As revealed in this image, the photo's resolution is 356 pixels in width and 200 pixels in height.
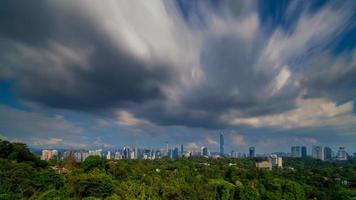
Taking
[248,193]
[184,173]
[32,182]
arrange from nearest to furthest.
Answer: [32,182], [248,193], [184,173]

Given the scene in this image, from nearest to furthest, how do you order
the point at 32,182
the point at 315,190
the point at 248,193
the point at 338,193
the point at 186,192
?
the point at 32,182, the point at 186,192, the point at 248,193, the point at 338,193, the point at 315,190

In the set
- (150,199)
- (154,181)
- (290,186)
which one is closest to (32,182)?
(150,199)

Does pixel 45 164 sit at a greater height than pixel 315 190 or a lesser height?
greater

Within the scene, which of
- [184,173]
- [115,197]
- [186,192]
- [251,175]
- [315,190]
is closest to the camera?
[115,197]

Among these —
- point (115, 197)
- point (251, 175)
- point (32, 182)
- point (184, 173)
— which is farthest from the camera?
point (251, 175)

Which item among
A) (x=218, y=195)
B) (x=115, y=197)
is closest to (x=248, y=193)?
(x=218, y=195)

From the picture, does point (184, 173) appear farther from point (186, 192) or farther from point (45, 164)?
point (45, 164)

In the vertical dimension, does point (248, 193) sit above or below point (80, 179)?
below

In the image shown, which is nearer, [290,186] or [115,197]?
[115,197]

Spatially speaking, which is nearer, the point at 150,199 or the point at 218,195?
the point at 150,199

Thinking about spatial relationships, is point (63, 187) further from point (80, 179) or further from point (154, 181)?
point (154, 181)
